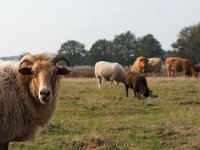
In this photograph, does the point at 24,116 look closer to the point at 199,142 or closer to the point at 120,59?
the point at 199,142

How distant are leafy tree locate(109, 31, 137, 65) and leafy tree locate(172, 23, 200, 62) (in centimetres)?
1016

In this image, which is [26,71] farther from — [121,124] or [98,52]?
[98,52]

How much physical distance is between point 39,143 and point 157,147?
133 inches

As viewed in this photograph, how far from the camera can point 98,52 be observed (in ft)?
309

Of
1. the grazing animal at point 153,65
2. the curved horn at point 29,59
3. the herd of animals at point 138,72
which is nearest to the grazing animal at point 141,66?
the herd of animals at point 138,72

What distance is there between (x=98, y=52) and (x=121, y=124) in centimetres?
7961

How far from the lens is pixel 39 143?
39.5ft

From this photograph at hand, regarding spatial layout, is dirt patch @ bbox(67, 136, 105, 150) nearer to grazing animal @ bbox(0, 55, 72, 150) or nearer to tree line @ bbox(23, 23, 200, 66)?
grazing animal @ bbox(0, 55, 72, 150)

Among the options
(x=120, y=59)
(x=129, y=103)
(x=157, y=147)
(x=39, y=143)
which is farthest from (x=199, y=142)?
(x=120, y=59)

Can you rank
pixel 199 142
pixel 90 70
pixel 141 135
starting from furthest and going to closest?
1. pixel 90 70
2. pixel 141 135
3. pixel 199 142

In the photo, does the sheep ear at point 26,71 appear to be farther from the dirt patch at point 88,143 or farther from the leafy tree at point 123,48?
the leafy tree at point 123,48

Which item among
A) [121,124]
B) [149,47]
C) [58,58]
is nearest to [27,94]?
[58,58]

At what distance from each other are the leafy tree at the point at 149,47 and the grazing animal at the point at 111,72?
5912 cm

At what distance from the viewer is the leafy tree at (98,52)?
91.8m
